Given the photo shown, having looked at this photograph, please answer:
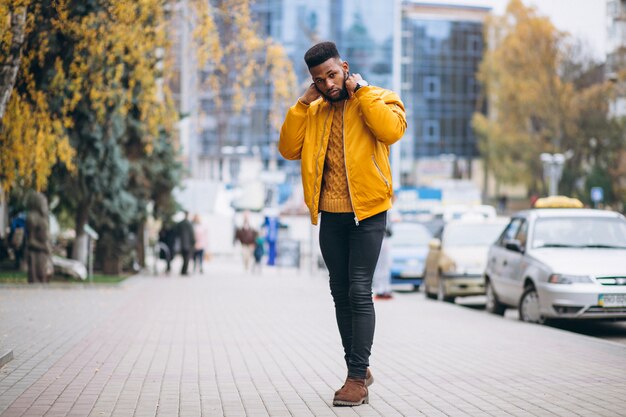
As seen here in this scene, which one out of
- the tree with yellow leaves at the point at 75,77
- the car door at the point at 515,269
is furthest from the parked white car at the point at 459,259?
the tree with yellow leaves at the point at 75,77

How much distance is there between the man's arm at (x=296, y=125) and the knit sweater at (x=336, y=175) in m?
0.18

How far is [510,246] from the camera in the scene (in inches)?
631

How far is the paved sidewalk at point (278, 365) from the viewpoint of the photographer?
7.31 metres

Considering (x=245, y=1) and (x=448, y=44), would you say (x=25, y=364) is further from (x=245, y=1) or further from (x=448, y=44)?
(x=448, y=44)

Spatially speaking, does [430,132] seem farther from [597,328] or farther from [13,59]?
[13,59]

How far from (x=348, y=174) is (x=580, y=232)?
9.13 m

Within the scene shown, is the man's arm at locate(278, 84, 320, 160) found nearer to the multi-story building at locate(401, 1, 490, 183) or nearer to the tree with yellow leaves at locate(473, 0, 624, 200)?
the tree with yellow leaves at locate(473, 0, 624, 200)

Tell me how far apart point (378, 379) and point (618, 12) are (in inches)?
2812

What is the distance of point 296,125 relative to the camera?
24.8ft

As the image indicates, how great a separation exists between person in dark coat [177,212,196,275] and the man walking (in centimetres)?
2674

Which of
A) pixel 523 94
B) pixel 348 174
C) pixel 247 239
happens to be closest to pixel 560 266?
pixel 348 174

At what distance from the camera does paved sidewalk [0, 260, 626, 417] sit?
24.0ft

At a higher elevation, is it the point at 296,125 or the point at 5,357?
the point at 296,125

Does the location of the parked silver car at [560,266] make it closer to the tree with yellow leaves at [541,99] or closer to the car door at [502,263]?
the car door at [502,263]
